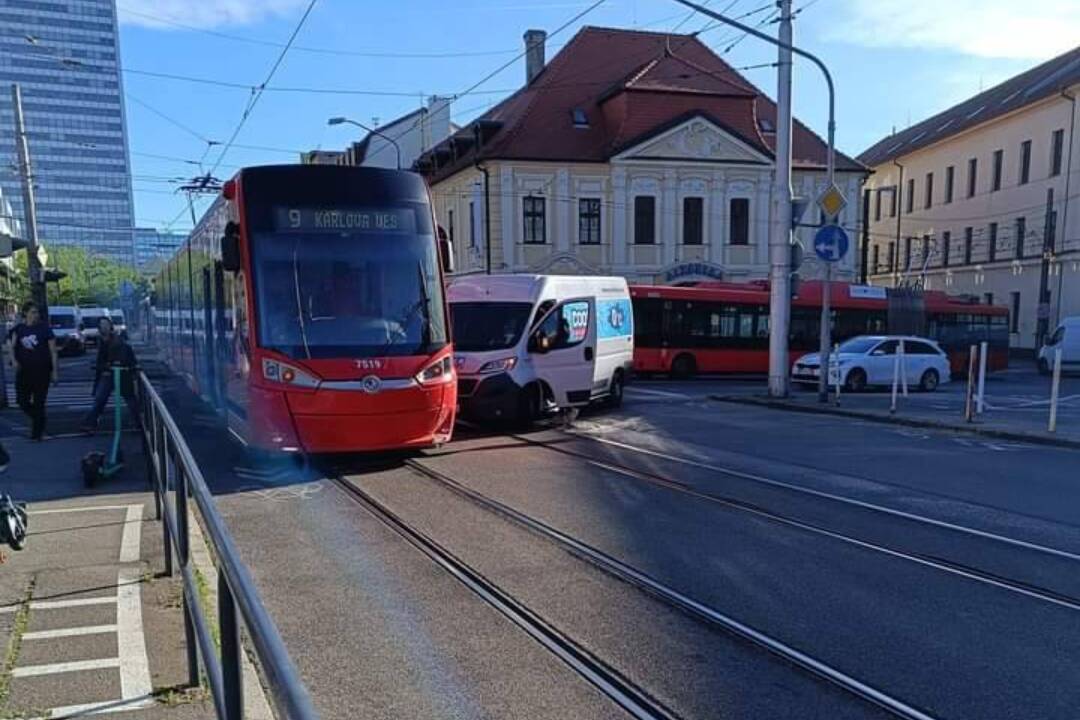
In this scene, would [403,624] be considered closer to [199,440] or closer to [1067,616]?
[1067,616]

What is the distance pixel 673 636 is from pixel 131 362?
→ 9469mm

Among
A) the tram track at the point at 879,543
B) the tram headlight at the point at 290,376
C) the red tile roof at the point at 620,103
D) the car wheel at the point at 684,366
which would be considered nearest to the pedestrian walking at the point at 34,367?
the tram headlight at the point at 290,376

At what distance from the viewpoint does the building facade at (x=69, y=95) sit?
88.4 feet

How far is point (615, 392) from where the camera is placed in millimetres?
16531

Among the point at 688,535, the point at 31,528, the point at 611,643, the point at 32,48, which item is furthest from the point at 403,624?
the point at 32,48

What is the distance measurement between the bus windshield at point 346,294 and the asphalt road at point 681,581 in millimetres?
1552

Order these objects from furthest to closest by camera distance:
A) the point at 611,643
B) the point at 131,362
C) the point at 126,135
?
the point at 126,135 → the point at 131,362 → the point at 611,643

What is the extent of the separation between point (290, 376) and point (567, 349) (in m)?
6.14

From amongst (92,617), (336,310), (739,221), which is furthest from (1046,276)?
(92,617)

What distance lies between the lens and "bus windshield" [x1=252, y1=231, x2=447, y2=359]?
28.6 ft

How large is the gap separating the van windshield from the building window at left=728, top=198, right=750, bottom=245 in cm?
2844

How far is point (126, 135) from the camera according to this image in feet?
104

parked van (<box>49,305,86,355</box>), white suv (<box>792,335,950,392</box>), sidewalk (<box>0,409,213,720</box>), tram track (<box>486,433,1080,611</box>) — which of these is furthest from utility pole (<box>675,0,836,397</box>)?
parked van (<box>49,305,86,355</box>)

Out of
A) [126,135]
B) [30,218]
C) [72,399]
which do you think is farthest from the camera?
[126,135]
